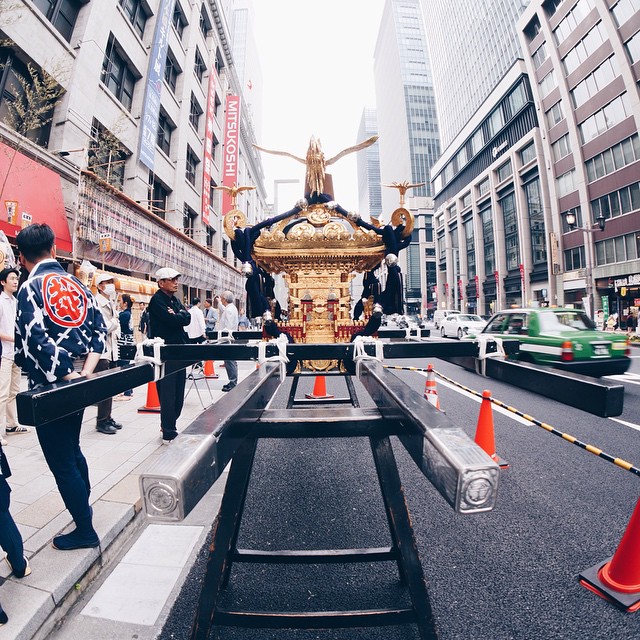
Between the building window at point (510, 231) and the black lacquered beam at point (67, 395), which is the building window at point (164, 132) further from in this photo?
the building window at point (510, 231)

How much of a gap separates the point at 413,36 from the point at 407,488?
11043 centimetres

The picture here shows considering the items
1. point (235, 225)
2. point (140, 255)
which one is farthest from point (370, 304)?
point (140, 255)

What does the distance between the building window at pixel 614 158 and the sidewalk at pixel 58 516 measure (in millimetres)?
31722

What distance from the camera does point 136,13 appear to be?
46.9 feet

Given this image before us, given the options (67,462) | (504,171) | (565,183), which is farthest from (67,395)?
(504,171)

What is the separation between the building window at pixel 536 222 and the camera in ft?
107

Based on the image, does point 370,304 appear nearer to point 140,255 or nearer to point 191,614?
point 191,614

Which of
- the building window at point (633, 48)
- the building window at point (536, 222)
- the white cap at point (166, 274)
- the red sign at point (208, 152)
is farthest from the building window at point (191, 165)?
the building window at point (536, 222)

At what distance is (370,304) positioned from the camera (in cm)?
454

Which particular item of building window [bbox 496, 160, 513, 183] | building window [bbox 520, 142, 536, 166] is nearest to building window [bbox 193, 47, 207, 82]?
building window [bbox 520, 142, 536, 166]

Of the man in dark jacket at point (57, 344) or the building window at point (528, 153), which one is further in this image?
the building window at point (528, 153)

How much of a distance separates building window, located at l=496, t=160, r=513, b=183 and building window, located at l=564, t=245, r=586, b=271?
1175cm

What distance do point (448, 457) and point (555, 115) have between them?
3987 cm

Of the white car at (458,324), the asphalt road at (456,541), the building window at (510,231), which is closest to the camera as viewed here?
the asphalt road at (456,541)
